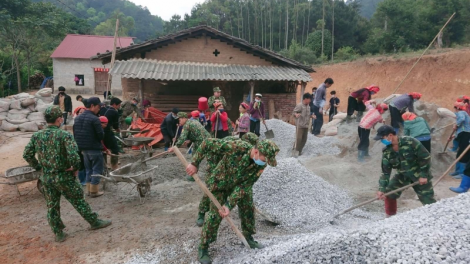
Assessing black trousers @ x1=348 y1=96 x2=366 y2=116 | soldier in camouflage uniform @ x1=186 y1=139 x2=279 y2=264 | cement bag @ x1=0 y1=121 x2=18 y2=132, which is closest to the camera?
soldier in camouflage uniform @ x1=186 y1=139 x2=279 y2=264

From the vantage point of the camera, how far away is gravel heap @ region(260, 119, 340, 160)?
8309mm

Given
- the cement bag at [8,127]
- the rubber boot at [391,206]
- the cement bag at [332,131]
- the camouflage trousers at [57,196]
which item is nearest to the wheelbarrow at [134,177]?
the camouflage trousers at [57,196]

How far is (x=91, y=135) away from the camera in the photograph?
5266 mm

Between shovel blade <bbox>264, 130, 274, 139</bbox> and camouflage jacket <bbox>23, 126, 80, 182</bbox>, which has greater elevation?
camouflage jacket <bbox>23, 126, 80, 182</bbox>

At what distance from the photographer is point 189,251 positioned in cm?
365

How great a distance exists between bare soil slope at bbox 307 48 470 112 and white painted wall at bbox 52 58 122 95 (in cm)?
1818

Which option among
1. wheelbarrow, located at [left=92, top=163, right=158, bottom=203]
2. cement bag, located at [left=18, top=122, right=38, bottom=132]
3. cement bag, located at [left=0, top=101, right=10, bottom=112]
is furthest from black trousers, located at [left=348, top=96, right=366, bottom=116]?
cement bag, located at [left=0, top=101, right=10, bottom=112]

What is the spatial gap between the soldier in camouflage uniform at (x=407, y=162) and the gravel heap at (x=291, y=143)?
11.3 ft

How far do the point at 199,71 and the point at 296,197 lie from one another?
6563 mm

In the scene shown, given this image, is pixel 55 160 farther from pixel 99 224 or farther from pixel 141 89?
pixel 141 89

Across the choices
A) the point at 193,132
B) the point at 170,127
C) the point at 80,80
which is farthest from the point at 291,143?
the point at 80,80

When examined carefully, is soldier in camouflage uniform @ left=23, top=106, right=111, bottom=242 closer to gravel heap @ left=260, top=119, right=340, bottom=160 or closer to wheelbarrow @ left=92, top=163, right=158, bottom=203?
wheelbarrow @ left=92, top=163, right=158, bottom=203

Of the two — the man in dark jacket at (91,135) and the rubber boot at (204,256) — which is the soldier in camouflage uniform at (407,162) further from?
the man in dark jacket at (91,135)

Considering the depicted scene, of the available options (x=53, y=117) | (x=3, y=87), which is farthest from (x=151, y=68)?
(x=3, y=87)
